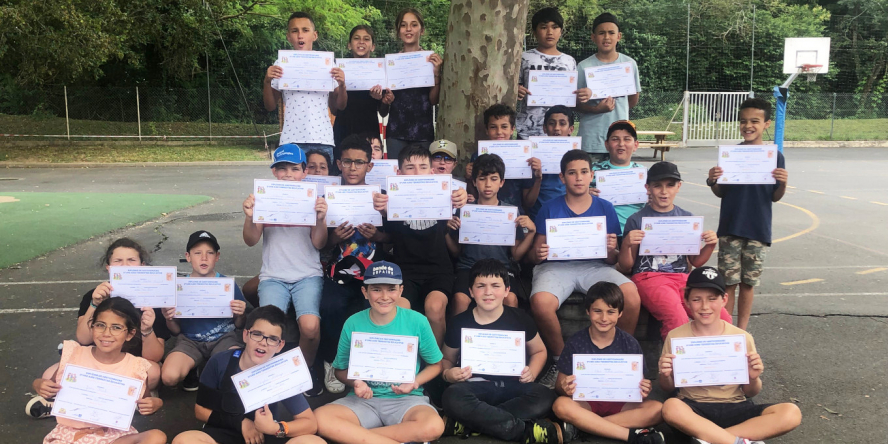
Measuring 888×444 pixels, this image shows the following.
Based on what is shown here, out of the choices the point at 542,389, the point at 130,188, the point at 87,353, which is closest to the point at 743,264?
the point at 542,389

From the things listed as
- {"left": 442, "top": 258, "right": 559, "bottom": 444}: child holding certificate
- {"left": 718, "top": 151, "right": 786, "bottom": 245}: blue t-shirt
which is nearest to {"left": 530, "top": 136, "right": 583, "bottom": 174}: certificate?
{"left": 718, "top": 151, "right": 786, "bottom": 245}: blue t-shirt

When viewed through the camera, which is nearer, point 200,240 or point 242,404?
point 242,404

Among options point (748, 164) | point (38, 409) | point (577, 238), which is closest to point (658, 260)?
point (577, 238)

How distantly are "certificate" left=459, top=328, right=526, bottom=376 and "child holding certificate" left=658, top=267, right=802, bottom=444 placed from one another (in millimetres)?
800

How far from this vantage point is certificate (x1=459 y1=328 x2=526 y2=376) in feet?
12.9

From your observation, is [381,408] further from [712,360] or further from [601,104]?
[601,104]

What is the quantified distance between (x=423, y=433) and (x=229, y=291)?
5.36 ft

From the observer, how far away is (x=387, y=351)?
380 centimetres

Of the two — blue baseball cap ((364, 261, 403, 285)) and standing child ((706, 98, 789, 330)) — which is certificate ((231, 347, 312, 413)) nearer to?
blue baseball cap ((364, 261, 403, 285))

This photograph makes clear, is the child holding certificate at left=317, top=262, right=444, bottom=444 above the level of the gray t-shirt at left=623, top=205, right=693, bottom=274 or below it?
below

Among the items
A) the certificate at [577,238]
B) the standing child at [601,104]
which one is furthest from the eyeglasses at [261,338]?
the standing child at [601,104]

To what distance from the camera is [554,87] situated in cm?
587

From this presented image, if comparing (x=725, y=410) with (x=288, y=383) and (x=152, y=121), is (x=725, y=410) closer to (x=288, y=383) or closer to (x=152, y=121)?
(x=288, y=383)

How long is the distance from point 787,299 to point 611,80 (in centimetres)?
281
